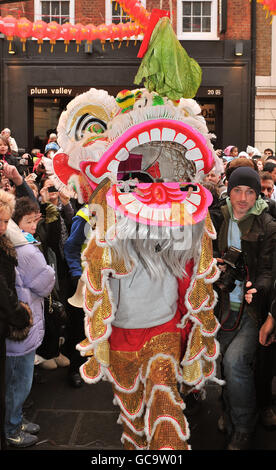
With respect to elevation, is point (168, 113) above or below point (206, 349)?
above

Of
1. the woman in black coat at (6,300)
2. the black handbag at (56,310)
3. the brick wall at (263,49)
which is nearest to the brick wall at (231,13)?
the brick wall at (263,49)

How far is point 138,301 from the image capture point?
8.33ft

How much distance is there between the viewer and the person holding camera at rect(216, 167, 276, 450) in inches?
120

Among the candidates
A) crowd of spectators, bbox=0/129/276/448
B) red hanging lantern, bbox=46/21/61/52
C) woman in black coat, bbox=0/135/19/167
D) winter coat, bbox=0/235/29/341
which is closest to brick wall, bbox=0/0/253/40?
red hanging lantern, bbox=46/21/61/52

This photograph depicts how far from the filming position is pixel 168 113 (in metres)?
2.47

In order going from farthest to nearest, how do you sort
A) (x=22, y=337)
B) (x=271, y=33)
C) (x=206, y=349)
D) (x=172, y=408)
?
1. (x=271, y=33)
2. (x=22, y=337)
3. (x=206, y=349)
4. (x=172, y=408)

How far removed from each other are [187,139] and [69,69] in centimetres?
1218

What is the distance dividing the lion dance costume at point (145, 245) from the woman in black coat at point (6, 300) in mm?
397

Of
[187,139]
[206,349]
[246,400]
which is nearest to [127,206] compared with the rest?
[187,139]

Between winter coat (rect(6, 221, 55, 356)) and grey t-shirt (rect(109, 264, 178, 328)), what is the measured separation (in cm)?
84

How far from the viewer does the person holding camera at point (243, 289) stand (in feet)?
10.0

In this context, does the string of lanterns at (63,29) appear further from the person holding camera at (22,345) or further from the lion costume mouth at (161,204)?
the lion costume mouth at (161,204)

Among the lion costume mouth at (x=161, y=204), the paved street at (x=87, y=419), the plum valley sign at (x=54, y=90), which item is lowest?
the paved street at (x=87, y=419)

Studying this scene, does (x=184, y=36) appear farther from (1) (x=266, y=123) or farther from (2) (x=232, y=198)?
(2) (x=232, y=198)
